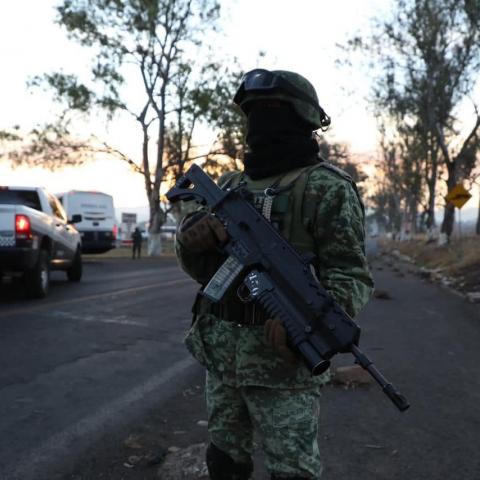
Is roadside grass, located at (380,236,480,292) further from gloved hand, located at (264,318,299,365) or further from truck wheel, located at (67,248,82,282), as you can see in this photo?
gloved hand, located at (264,318,299,365)

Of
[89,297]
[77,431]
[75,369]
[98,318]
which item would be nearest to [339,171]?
[77,431]

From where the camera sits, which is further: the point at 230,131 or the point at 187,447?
the point at 230,131

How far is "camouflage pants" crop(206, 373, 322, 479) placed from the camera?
1896 millimetres

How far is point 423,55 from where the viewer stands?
23719 mm

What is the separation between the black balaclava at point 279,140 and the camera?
81.4 inches

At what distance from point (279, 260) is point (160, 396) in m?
2.94

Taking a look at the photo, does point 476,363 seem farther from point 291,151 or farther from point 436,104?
point 436,104

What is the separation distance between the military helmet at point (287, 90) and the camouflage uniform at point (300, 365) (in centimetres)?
21

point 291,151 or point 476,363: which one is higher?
point 291,151

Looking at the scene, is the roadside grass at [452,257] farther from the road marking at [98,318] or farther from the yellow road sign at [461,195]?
the road marking at [98,318]

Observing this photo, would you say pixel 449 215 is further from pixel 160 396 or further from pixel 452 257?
pixel 160 396

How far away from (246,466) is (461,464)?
5.67ft

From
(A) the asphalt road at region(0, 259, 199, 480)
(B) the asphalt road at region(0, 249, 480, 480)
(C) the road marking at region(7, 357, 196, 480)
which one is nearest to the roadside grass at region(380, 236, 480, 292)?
(B) the asphalt road at region(0, 249, 480, 480)

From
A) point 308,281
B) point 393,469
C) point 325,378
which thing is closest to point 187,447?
point 393,469
